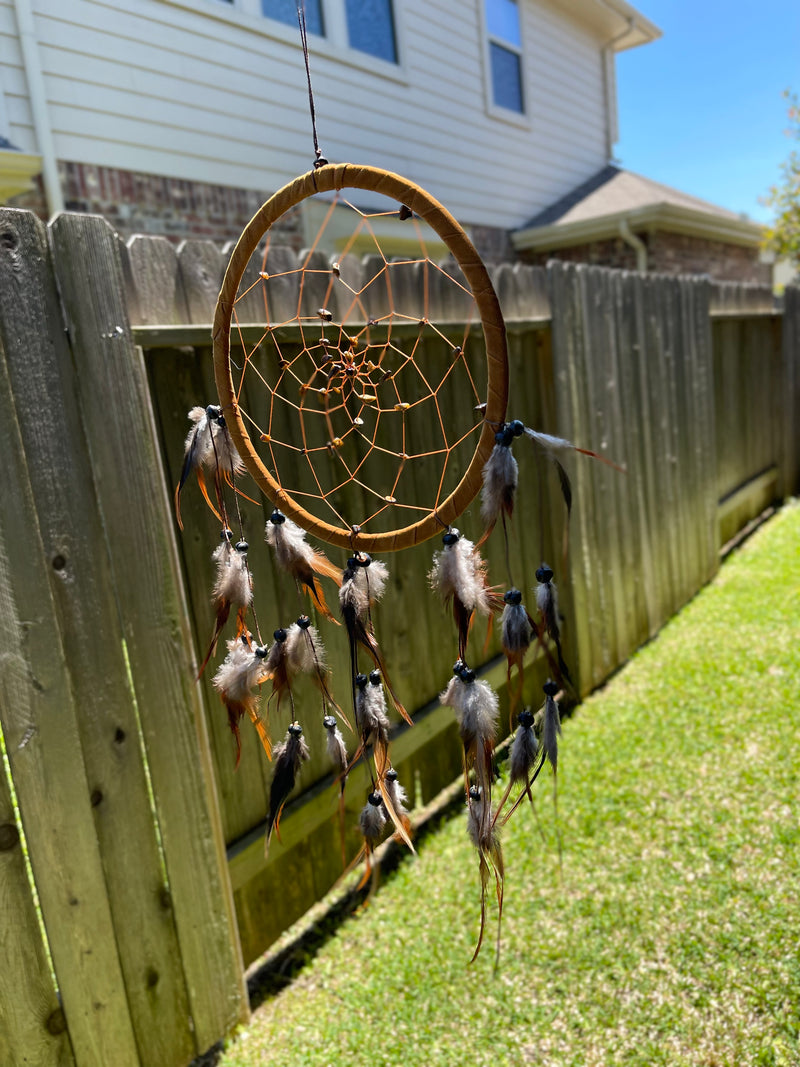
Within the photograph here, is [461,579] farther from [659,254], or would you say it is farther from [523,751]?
[659,254]

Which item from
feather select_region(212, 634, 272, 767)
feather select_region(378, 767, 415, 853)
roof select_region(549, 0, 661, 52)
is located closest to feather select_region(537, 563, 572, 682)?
feather select_region(378, 767, 415, 853)

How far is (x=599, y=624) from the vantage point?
379cm

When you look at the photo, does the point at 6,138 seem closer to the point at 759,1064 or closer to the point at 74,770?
the point at 74,770

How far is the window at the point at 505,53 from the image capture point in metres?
7.55

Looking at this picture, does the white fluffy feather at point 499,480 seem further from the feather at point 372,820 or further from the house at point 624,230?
the house at point 624,230

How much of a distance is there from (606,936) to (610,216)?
7349 millimetres

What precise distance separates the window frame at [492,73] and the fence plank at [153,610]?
7.03m

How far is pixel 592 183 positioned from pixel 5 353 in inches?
366

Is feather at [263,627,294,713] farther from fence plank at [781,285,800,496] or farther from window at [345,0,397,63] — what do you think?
fence plank at [781,285,800,496]

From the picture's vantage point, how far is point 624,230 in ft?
25.7

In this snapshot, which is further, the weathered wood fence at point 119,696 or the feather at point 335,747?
the weathered wood fence at point 119,696

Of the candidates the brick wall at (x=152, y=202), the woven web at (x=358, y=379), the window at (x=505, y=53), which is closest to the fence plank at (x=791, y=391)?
the window at (x=505, y=53)

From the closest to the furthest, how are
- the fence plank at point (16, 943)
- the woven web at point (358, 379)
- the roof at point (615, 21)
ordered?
the fence plank at point (16, 943) → the woven web at point (358, 379) → the roof at point (615, 21)

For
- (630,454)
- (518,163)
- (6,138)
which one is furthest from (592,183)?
(6,138)
